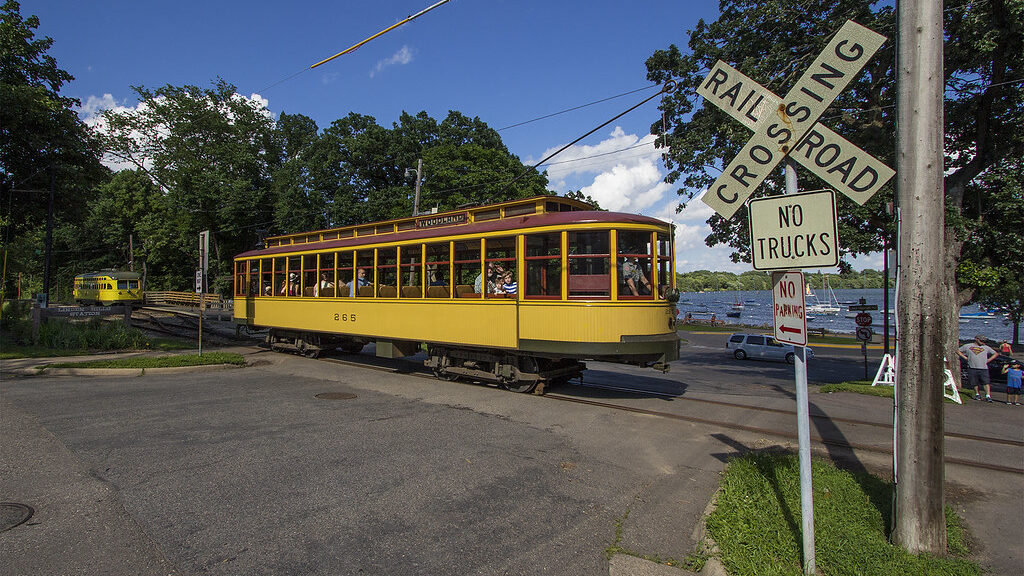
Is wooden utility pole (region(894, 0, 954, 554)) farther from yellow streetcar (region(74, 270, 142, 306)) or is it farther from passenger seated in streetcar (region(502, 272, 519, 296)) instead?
yellow streetcar (region(74, 270, 142, 306))

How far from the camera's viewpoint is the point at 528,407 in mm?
8695

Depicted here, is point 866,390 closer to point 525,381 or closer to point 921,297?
point 525,381

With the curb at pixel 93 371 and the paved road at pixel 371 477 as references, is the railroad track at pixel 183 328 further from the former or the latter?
the paved road at pixel 371 477

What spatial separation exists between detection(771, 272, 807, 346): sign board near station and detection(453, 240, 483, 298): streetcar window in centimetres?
679

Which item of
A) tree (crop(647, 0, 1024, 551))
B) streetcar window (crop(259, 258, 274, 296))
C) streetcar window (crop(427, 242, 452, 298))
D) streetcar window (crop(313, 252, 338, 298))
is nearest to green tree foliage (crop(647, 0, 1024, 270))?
tree (crop(647, 0, 1024, 551))

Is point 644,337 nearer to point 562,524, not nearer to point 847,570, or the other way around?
point 562,524

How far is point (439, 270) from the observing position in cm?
1104

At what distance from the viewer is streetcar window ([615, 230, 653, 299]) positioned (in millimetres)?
8609

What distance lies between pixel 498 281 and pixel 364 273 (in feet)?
14.7

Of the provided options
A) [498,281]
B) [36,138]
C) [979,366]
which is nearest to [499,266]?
[498,281]

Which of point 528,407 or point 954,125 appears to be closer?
point 528,407

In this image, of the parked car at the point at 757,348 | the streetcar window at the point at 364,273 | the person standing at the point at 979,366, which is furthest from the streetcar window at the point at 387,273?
the parked car at the point at 757,348

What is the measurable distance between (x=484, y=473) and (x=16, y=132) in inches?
837

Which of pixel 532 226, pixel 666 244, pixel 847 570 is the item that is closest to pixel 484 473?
pixel 847 570
